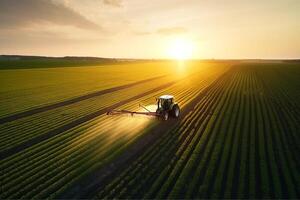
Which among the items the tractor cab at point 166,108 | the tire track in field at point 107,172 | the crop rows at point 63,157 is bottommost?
the tire track in field at point 107,172

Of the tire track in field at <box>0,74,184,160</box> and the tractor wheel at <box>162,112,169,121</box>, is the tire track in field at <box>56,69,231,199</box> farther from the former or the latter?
the tire track in field at <box>0,74,184,160</box>

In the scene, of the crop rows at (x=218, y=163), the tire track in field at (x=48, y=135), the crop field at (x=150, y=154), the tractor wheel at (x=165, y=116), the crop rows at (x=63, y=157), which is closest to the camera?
the crop rows at (x=218, y=163)

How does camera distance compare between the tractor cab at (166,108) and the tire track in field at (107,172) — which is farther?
the tractor cab at (166,108)

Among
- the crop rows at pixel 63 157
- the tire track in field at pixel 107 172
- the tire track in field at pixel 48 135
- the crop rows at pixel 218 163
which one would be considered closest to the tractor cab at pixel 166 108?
the crop rows at pixel 63 157

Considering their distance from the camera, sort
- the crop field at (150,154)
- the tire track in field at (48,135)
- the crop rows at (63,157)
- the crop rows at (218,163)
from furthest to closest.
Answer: the tire track in field at (48,135) < the crop rows at (63,157) < the crop field at (150,154) < the crop rows at (218,163)

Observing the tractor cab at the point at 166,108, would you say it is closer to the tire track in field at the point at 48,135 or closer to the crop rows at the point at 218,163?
the crop rows at the point at 218,163

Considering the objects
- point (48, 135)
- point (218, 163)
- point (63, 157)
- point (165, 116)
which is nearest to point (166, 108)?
point (165, 116)

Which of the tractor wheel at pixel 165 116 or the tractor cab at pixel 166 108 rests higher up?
the tractor cab at pixel 166 108

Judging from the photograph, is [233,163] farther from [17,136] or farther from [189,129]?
[17,136]
